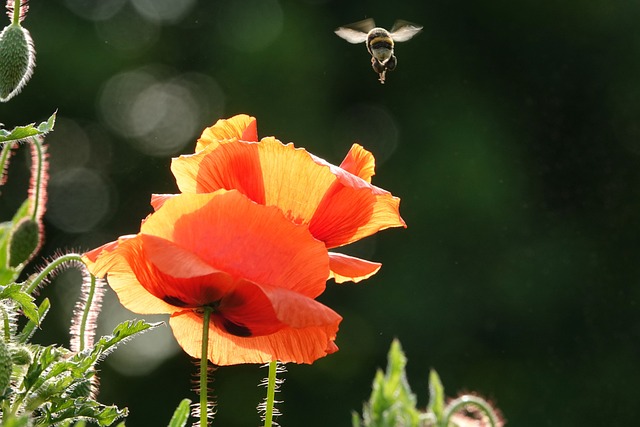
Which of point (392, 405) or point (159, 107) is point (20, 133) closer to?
point (392, 405)

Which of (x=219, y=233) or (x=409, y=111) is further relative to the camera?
(x=409, y=111)

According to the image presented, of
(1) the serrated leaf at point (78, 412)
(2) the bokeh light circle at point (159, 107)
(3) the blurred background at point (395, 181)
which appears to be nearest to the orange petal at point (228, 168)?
(1) the serrated leaf at point (78, 412)

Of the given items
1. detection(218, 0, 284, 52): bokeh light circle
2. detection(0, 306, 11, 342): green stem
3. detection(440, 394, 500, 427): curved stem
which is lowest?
detection(440, 394, 500, 427): curved stem

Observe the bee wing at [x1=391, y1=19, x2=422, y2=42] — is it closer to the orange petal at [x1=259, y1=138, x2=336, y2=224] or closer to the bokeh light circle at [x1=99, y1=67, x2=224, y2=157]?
the orange petal at [x1=259, y1=138, x2=336, y2=224]

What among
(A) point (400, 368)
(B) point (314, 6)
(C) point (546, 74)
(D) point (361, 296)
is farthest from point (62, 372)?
(C) point (546, 74)

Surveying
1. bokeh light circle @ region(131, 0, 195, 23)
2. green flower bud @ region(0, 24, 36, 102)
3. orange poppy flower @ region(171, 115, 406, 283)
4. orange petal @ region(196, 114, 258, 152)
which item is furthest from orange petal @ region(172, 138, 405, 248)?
bokeh light circle @ region(131, 0, 195, 23)

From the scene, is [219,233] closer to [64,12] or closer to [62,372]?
[62,372]
